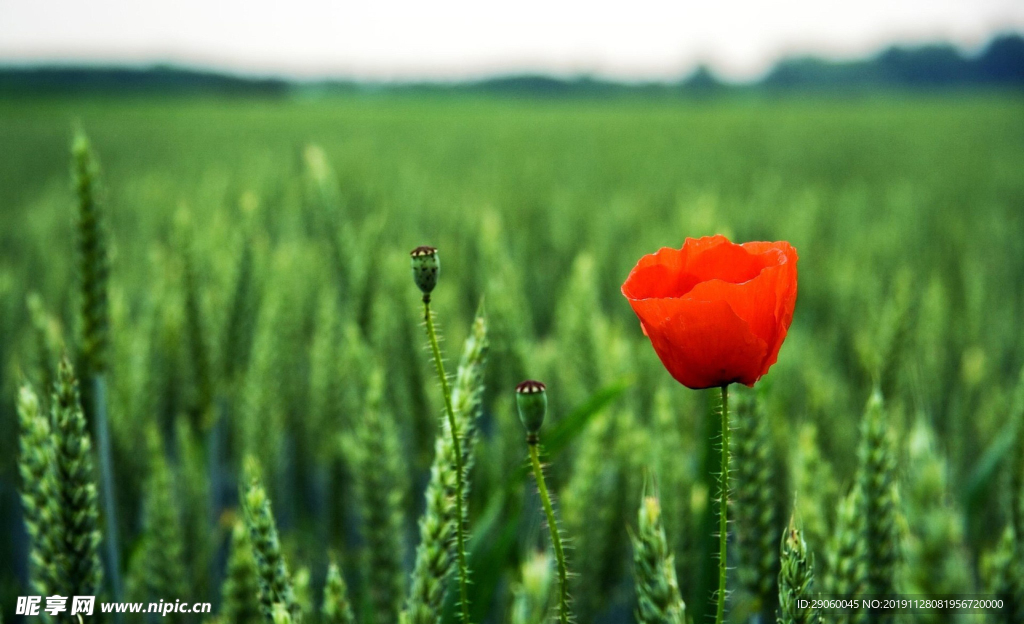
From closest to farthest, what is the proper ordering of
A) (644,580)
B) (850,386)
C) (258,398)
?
1. (644,580)
2. (258,398)
3. (850,386)

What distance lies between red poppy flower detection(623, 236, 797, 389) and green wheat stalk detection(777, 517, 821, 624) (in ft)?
0.33

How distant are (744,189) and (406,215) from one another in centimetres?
276

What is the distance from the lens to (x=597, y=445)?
84 centimetres

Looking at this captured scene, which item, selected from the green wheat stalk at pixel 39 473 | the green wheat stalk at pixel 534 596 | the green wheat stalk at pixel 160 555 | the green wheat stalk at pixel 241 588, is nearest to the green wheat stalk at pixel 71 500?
the green wheat stalk at pixel 39 473

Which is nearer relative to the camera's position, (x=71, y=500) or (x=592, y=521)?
(x=71, y=500)

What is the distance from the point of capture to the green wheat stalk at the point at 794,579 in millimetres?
401

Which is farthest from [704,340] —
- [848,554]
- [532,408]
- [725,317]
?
[848,554]

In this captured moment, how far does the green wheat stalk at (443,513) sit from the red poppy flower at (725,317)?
123mm

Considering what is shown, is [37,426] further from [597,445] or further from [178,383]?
[178,383]

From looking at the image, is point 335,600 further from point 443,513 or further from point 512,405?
point 512,405

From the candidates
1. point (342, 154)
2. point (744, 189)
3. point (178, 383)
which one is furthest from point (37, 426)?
point (342, 154)

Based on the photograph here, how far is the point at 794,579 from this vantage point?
0.41 metres

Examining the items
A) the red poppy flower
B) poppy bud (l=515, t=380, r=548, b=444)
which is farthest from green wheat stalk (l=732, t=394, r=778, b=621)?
poppy bud (l=515, t=380, r=548, b=444)

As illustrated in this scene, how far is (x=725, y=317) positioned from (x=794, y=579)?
16 centimetres
